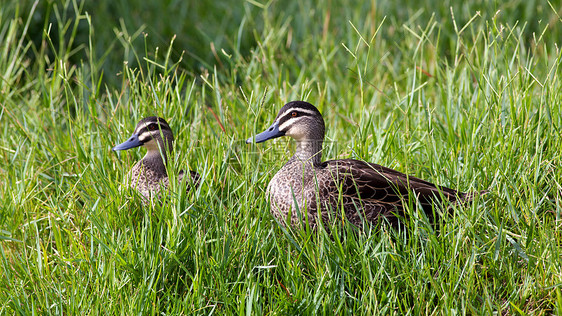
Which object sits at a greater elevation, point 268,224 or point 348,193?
point 348,193

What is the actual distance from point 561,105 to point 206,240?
2.50m

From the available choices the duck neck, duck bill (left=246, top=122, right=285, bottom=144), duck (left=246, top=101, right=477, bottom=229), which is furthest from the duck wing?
duck bill (left=246, top=122, right=285, bottom=144)

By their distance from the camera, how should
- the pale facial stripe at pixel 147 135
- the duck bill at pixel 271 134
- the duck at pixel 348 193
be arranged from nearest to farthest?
the duck at pixel 348 193 < the duck bill at pixel 271 134 < the pale facial stripe at pixel 147 135

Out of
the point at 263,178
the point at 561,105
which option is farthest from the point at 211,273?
the point at 561,105

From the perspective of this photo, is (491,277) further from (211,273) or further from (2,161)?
(2,161)

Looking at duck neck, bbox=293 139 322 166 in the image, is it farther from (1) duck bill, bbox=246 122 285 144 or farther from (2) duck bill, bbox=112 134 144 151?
(2) duck bill, bbox=112 134 144 151

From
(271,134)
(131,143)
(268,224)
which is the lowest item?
(268,224)

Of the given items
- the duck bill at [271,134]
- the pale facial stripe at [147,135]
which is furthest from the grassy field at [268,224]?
the pale facial stripe at [147,135]

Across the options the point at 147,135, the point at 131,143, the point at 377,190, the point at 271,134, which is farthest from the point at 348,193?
the point at 131,143

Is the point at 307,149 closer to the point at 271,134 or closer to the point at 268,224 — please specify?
the point at 271,134

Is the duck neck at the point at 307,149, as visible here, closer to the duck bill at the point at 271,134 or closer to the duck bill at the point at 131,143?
the duck bill at the point at 271,134

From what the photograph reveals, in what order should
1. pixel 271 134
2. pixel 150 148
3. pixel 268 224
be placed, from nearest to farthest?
pixel 268 224 → pixel 271 134 → pixel 150 148

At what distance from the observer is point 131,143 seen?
14.8ft

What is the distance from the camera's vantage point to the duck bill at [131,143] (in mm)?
4484
